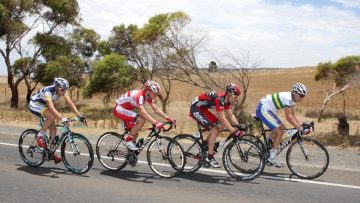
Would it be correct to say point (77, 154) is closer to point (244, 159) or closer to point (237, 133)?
point (237, 133)

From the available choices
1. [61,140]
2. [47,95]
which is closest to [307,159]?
[61,140]

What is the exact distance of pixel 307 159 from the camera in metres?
8.34

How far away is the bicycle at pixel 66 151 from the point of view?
7.96m

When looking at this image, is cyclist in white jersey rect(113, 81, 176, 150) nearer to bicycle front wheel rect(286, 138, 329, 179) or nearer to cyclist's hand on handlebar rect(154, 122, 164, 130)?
cyclist's hand on handlebar rect(154, 122, 164, 130)

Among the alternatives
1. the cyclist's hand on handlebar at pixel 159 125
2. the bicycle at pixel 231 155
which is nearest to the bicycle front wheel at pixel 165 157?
the bicycle at pixel 231 155

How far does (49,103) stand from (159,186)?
8.32ft

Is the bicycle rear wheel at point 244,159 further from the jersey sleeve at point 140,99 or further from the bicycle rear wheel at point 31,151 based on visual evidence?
the bicycle rear wheel at point 31,151

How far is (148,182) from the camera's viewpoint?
7.67 m

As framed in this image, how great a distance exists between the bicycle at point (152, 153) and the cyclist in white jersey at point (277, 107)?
189cm

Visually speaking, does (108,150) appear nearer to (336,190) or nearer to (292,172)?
(292,172)

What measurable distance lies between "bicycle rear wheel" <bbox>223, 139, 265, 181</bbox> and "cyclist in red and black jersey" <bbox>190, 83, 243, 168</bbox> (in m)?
0.24

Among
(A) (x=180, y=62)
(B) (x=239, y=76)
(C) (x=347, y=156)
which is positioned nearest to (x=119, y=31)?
(A) (x=180, y=62)

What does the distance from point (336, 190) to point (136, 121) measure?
3726mm

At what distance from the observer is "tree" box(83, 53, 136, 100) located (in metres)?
32.3
